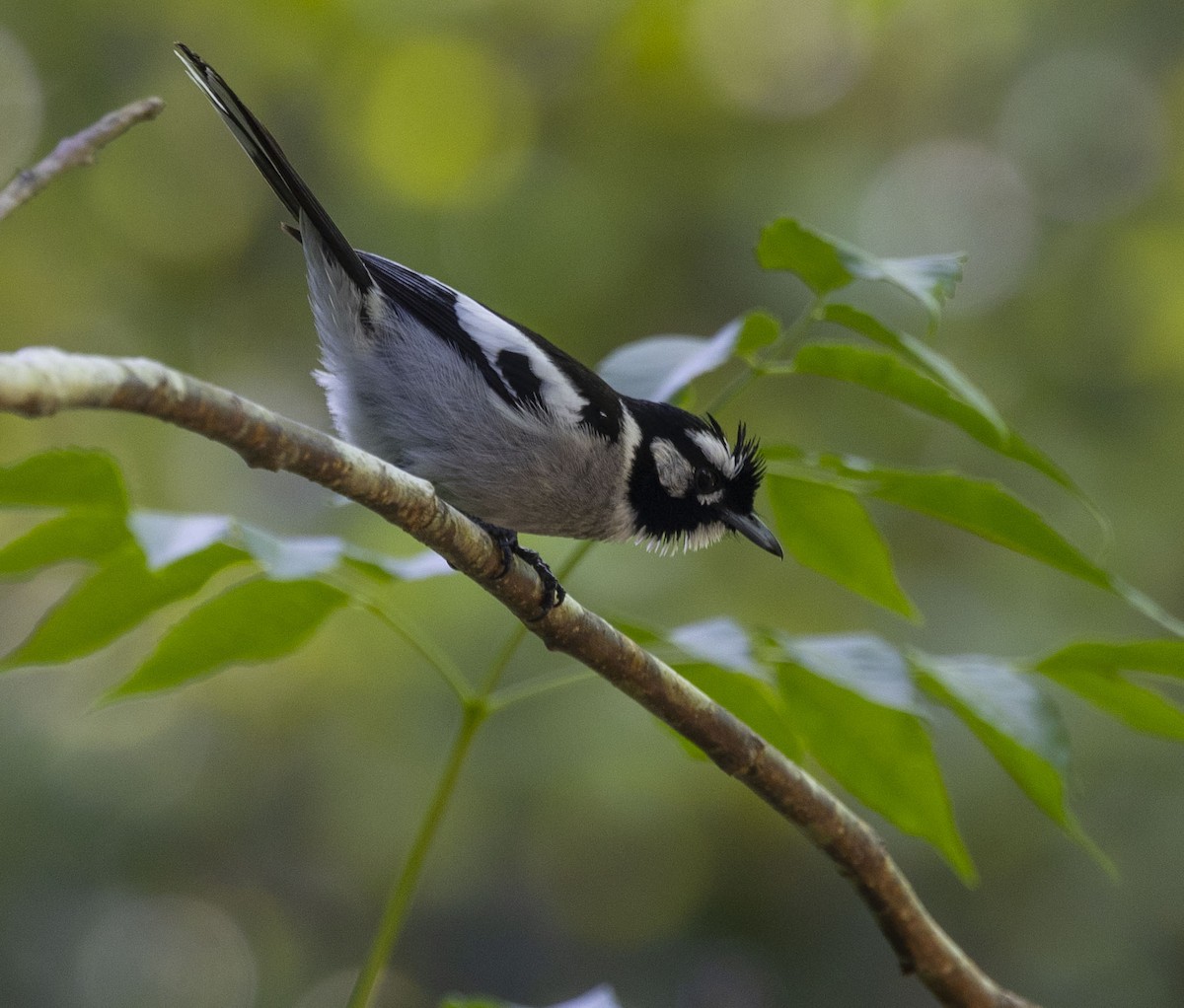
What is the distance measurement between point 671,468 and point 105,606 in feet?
4.54

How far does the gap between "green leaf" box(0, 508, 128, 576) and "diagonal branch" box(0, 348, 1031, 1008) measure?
456mm

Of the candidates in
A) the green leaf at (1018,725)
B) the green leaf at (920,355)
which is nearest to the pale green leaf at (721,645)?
A: the green leaf at (1018,725)

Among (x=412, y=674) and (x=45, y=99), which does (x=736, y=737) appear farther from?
(x=45, y=99)

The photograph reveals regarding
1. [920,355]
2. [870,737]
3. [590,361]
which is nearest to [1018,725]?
[870,737]

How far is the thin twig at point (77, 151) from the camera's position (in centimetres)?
135

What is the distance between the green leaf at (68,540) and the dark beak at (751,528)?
1486 mm

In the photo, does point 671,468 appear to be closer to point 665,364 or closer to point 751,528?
point 751,528

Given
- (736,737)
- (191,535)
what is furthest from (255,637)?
(736,737)

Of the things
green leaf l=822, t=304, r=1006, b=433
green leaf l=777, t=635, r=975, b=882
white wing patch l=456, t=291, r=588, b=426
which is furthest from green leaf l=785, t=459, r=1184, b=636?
white wing patch l=456, t=291, r=588, b=426

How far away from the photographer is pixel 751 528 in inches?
114

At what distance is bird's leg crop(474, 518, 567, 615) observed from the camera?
1.75 m

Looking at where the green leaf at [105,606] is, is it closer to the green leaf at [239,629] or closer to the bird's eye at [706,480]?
the green leaf at [239,629]

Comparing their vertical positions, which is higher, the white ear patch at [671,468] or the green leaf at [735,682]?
the white ear patch at [671,468]

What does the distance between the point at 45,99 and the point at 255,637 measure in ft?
18.4
